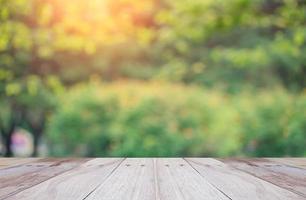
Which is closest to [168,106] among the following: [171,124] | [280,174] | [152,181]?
[171,124]

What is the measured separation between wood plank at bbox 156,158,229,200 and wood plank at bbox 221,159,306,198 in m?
0.17

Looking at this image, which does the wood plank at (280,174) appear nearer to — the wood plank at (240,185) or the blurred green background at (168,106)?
the wood plank at (240,185)

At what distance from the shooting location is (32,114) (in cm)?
1251

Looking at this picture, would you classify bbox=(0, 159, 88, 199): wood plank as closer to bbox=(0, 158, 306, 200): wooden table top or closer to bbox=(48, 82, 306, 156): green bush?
bbox=(0, 158, 306, 200): wooden table top

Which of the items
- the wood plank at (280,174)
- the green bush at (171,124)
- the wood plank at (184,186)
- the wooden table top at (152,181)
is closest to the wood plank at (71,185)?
the wooden table top at (152,181)

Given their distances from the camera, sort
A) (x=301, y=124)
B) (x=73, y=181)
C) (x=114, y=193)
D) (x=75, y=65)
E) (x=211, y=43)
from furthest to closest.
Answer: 1. (x=211, y=43)
2. (x=75, y=65)
3. (x=301, y=124)
4. (x=73, y=181)
5. (x=114, y=193)

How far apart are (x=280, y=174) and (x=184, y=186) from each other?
0.41 metres

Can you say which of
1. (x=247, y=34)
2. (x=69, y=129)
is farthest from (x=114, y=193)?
(x=247, y=34)

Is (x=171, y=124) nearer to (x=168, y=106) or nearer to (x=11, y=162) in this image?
(x=168, y=106)

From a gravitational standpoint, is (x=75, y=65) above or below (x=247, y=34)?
below

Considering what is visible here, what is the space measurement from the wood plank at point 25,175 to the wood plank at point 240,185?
44 centimetres

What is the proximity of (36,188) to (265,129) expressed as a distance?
5.45 meters

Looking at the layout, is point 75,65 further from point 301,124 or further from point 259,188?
point 259,188

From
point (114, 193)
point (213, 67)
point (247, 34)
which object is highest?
point (247, 34)
